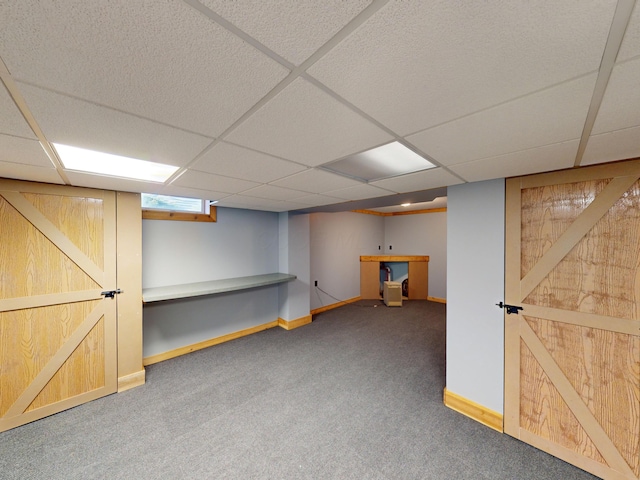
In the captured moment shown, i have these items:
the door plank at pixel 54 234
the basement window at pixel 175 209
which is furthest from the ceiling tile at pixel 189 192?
the door plank at pixel 54 234

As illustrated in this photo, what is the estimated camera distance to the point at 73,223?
2.32 m

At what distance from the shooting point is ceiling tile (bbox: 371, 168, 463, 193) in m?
1.91

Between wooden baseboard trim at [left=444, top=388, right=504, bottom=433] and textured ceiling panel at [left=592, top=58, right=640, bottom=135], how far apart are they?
2228mm

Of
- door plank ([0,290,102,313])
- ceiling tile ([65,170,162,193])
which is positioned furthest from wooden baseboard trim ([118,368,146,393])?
ceiling tile ([65,170,162,193])

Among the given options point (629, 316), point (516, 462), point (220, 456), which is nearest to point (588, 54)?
point (629, 316)

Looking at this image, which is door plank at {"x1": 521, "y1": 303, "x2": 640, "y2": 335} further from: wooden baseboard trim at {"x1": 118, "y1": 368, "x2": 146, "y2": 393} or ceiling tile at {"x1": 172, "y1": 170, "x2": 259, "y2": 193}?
wooden baseboard trim at {"x1": 118, "y1": 368, "x2": 146, "y2": 393}

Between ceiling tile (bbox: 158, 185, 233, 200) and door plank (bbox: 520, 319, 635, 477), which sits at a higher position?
ceiling tile (bbox: 158, 185, 233, 200)

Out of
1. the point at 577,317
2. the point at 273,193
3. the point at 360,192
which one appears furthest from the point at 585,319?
the point at 273,193

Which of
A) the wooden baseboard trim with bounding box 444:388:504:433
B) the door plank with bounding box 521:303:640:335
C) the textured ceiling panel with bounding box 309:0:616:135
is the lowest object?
the wooden baseboard trim with bounding box 444:388:504:433

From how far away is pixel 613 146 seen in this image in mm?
1334

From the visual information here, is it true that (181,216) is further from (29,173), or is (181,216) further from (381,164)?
(381,164)

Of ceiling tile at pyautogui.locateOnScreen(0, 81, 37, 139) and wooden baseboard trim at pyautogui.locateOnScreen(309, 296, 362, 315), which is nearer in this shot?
ceiling tile at pyautogui.locateOnScreen(0, 81, 37, 139)

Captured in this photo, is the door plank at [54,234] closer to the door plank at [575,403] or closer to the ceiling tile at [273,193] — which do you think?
the ceiling tile at [273,193]

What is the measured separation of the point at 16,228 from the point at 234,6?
2898 millimetres
